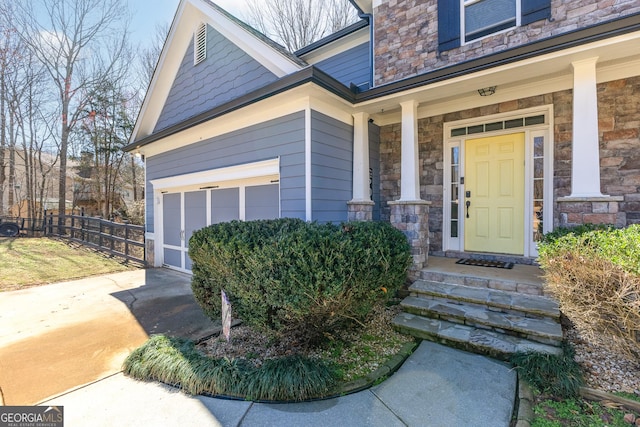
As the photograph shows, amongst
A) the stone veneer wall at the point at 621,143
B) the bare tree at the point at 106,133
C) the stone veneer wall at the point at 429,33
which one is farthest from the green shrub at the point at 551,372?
the bare tree at the point at 106,133

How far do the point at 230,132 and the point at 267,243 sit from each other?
349 centimetres

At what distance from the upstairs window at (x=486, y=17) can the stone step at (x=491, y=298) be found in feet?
12.9

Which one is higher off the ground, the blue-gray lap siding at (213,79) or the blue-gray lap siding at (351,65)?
the blue-gray lap siding at (351,65)

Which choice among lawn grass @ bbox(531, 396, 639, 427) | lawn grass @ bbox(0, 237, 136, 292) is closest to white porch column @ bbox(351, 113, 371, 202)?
lawn grass @ bbox(531, 396, 639, 427)

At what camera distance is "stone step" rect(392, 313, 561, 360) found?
9.21ft

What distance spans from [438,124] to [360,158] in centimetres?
176

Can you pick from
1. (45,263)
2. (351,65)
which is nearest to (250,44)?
(351,65)

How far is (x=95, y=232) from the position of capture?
989 centimetres

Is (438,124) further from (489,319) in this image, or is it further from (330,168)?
(489,319)

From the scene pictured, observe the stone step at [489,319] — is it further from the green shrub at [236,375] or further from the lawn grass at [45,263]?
the lawn grass at [45,263]

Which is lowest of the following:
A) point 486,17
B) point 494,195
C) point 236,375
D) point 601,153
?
point 236,375

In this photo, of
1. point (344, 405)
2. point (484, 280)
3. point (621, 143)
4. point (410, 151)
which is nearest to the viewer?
point (344, 405)

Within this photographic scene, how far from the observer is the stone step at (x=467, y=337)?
281cm

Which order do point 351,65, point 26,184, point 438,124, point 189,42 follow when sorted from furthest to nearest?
point 26,184 < point 351,65 < point 189,42 < point 438,124
